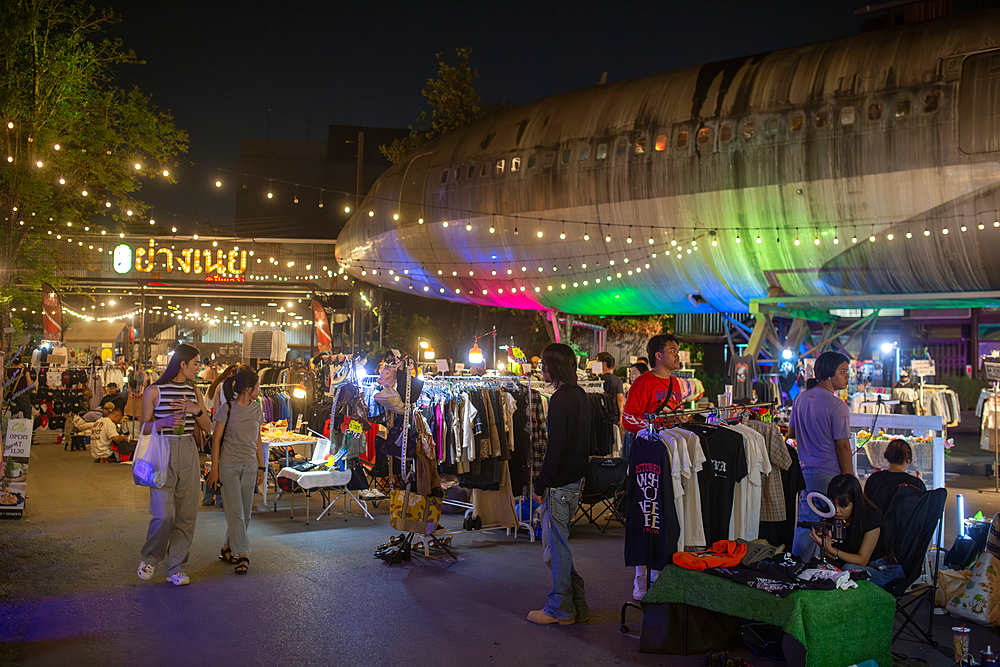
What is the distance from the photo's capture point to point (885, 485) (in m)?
4.77

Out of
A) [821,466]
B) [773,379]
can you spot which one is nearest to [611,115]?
[773,379]

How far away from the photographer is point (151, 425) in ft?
19.2

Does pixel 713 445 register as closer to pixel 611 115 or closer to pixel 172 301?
pixel 611 115

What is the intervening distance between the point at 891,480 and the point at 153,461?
5.61 meters

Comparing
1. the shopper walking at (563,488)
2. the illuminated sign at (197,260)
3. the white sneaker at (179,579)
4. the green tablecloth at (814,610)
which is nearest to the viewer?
the green tablecloth at (814,610)

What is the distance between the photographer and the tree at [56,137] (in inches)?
555

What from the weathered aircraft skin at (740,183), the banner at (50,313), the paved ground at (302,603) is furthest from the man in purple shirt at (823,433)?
the banner at (50,313)

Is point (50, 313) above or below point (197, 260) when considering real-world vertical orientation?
below

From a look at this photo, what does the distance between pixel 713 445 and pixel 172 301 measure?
3279cm

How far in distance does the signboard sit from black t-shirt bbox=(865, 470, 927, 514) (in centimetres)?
866

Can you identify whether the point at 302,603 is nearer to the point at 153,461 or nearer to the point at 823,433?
the point at 153,461

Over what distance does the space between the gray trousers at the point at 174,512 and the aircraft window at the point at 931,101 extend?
11.3 metres

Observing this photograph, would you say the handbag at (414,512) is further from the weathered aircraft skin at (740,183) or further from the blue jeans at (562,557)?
the weathered aircraft skin at (740,183)

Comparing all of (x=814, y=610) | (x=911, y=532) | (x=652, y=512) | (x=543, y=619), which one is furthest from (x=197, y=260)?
(x=814, y=610)
